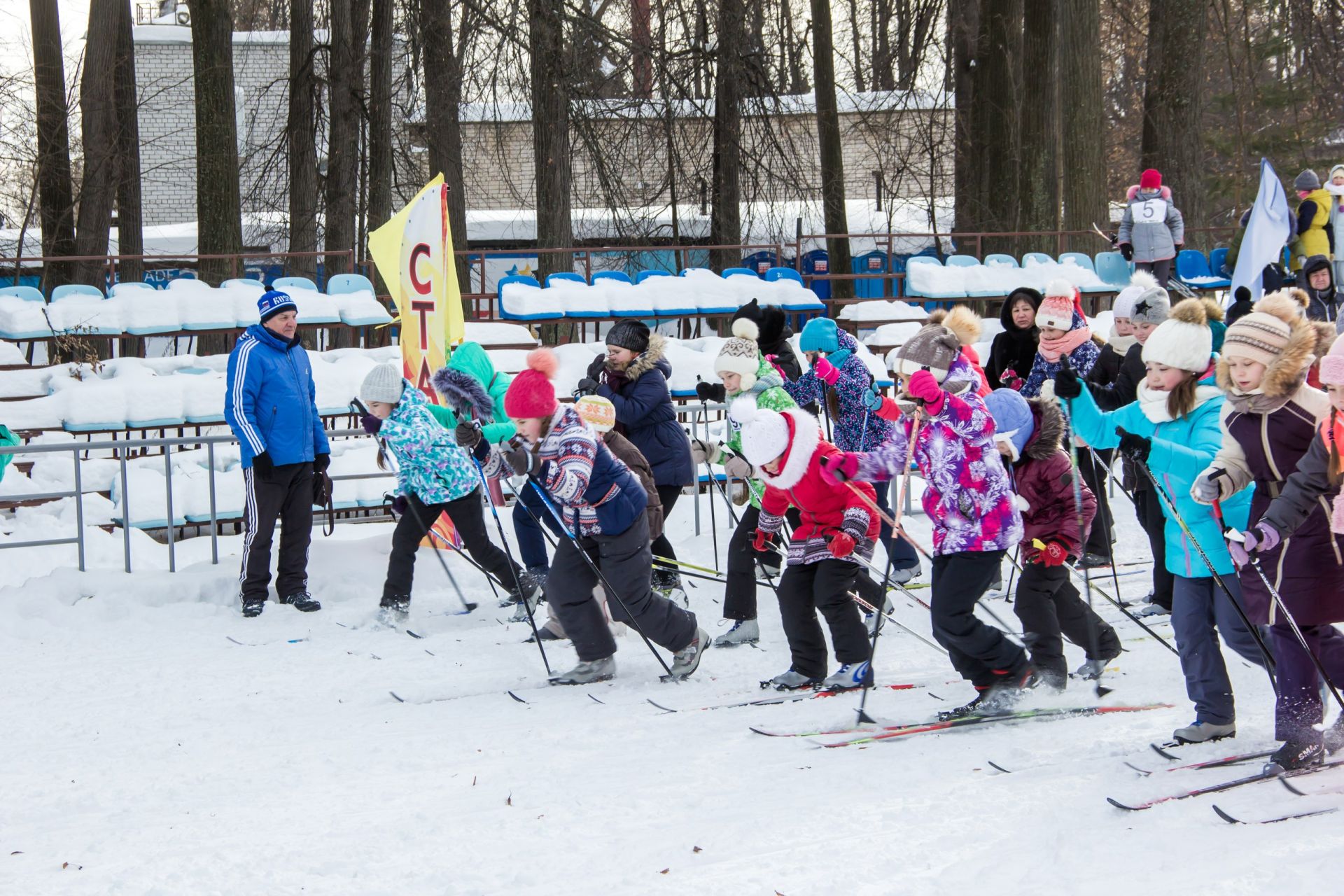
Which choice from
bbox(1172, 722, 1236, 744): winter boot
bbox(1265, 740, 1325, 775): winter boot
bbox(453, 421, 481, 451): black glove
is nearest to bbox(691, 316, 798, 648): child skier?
bbox(453, 421, 481, 451): black glove

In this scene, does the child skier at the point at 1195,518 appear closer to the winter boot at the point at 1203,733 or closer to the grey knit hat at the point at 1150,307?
the winter boot at the point at 1203,733

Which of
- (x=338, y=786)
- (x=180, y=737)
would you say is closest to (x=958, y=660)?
(x=338, y=786)

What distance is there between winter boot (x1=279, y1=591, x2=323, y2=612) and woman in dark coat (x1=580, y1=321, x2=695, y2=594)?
1.86 m

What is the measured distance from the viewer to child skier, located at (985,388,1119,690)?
5.33 m

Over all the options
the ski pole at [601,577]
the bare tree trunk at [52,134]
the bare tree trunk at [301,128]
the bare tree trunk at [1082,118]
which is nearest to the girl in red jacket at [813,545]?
the ski pole at [601,577]

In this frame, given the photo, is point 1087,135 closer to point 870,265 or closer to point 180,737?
point 870,265

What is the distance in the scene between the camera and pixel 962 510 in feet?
16.5

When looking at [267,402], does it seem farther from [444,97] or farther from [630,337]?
[444,97]

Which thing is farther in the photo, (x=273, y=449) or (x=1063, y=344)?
(x=273, y=449)

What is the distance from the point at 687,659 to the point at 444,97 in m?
12.5

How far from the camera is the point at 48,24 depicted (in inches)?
730

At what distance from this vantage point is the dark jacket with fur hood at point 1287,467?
4.12m

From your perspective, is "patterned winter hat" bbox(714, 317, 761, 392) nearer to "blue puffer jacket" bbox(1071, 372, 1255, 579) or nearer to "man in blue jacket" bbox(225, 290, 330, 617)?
"blue puffer jacket" bbox(1071, 372, 1255, 579)

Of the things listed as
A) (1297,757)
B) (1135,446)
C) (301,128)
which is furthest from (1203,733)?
(301,128)
